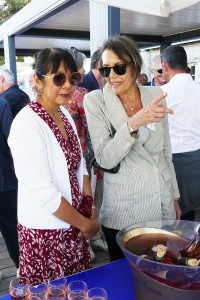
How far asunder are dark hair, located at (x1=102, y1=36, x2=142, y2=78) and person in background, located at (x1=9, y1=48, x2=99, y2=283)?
23cm

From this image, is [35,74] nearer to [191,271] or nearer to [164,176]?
[164,176]

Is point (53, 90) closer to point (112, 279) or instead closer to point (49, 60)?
point (49, 60)

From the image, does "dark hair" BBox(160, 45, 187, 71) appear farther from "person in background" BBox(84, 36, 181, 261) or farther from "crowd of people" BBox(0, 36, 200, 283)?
"person in background" BBox(84, 36, 181, 261)

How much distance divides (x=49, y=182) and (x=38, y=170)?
0.26ft

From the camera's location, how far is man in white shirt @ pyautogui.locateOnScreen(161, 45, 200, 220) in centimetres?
248

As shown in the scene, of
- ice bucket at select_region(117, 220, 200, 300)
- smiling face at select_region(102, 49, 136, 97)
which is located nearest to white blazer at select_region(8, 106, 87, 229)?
smiling face at select_region(102, 49, 136, 97)

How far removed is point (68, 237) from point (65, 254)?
96 mm

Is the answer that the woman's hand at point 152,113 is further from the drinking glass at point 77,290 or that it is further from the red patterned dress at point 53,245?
the drinking glass at point 77,290

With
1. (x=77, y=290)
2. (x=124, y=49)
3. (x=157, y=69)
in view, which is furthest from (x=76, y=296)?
(x=157, y=69)

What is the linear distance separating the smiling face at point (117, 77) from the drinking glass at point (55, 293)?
3.37ft

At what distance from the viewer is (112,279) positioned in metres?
1.26

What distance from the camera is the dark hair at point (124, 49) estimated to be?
158 centimetres

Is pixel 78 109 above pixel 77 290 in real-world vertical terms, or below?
above

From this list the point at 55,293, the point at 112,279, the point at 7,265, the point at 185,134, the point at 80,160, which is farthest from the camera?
the point at 7,265
